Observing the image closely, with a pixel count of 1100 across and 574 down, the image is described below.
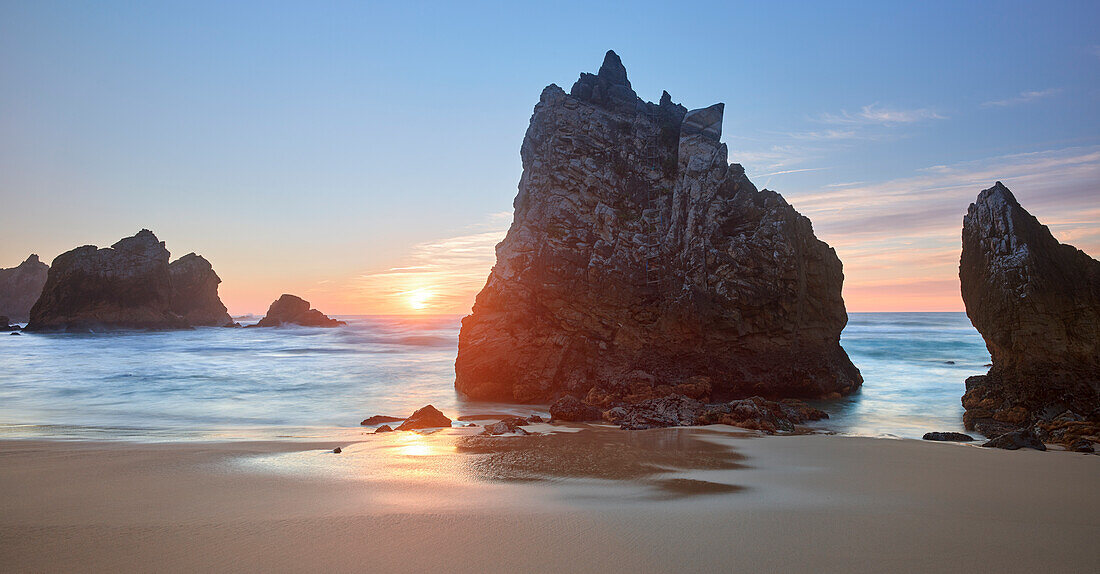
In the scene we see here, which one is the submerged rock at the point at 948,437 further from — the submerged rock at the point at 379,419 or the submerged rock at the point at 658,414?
the submerged rock at the point at 379,419

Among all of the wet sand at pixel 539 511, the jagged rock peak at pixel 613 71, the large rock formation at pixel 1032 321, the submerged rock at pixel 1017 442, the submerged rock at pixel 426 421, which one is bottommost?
the submerged rock at pixel 426 421

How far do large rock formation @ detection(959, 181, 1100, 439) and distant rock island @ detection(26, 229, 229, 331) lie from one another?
58.5 meters

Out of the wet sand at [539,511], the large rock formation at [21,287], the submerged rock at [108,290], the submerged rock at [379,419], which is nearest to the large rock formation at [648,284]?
the submerged rock at [379,419]

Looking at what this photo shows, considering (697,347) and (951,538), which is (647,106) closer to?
(697,347)

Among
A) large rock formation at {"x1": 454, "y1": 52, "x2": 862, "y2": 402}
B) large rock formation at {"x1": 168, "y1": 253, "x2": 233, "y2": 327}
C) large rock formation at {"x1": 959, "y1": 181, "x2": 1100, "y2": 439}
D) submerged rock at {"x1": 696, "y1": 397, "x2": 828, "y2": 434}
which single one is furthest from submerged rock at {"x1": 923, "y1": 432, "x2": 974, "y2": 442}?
large rock formation at {"x1": 168, "y1": 253, "x2": 233, "y2": 327}

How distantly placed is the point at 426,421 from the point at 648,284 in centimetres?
705

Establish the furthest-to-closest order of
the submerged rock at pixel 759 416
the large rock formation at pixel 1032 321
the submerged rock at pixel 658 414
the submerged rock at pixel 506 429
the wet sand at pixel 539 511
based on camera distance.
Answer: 1. the large rock formation at pixel 1032 321
2. the submerged rock at pixel 658 414
3. the submerged rock at pixel 759 416
4. the submerged rock at pixel 506 429
5. the wet sand at pixel 539 511

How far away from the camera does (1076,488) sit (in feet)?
16.9

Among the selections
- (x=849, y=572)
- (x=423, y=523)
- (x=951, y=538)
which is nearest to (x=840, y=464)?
(x=951, y=538)

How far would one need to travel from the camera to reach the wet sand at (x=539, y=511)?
10.1 feet

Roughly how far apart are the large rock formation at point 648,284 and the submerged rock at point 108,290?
48.9m

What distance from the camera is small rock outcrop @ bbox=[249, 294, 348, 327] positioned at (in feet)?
217

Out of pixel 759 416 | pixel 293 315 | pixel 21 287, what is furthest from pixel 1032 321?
pixel 21 287

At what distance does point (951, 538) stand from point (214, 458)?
635 cm
